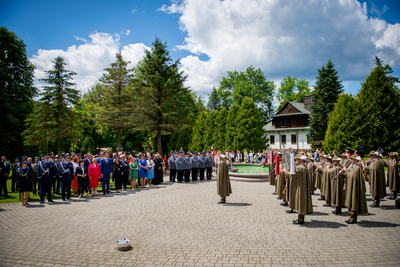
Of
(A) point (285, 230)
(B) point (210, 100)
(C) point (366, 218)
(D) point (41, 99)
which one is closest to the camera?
(A) point (285, 230)

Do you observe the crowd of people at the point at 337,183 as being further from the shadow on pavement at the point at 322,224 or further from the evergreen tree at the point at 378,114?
the evergreen tree at the point at 378,114

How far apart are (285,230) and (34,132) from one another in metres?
29.9

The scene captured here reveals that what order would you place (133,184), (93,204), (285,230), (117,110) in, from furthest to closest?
(117,110) → (133,184) → (93,204) → (285,230)

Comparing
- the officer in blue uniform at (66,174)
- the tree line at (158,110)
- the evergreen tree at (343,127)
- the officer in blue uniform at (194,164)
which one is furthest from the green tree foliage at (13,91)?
the evergreen tree at (343,127)

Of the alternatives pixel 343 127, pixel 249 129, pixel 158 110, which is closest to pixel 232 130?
pixel 249 129

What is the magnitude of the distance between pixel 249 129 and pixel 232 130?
2685mm

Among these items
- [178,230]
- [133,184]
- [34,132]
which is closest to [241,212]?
[178,230]

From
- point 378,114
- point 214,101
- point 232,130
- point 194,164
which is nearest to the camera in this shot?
point 194,164

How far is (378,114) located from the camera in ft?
87.0

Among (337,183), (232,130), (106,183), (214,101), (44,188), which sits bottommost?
(106,183)

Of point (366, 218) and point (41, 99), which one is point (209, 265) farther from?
point (41, 99)

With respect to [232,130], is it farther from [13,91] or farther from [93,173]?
[13,91]

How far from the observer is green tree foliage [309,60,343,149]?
→ 1427 inches

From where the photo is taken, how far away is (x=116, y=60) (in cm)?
3356
